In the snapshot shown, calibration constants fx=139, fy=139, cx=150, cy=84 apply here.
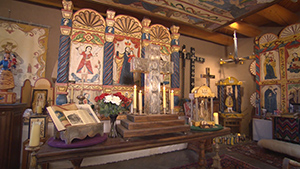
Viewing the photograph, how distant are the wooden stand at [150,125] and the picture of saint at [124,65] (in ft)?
7.03

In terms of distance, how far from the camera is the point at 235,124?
511cm

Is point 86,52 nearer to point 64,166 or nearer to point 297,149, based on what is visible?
point 64,166

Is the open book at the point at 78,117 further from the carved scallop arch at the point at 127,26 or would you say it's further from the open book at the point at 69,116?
the carved scallop arch at the point at 127,26

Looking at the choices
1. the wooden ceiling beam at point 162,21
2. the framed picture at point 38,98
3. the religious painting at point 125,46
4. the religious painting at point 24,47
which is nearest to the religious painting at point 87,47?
the religious painting at point 125,46

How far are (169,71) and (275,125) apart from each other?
13.3ft

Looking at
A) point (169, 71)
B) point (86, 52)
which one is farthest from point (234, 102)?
point (86, 52)

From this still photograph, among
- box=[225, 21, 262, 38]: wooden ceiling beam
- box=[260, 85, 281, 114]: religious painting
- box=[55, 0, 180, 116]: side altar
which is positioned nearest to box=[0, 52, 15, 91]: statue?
box=[55, 0, 180, 116]: side altar

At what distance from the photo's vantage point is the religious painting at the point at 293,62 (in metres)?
4.37

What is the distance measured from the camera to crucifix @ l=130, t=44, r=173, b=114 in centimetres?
212

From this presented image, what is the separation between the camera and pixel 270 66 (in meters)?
5.03

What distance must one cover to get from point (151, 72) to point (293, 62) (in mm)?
5131

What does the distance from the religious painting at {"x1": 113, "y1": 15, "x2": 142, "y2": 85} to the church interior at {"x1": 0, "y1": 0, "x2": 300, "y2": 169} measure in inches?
1.1

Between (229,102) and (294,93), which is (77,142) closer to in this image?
(229,102)

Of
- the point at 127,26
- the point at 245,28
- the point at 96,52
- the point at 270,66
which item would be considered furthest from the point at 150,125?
the point at 245,28
